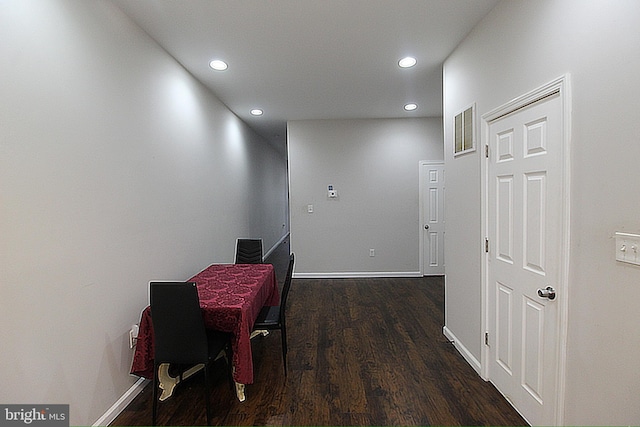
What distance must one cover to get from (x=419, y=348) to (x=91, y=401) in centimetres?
262

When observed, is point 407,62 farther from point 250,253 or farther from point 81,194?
point 81,194

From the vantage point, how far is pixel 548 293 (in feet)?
6.20

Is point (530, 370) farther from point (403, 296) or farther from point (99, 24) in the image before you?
point (99, 24)

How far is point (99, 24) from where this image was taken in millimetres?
2203

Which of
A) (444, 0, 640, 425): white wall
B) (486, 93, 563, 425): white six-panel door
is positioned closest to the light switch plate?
(444, 0, 640, 425): white wall

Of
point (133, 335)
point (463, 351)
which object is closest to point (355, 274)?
Answer: point (463, 351)

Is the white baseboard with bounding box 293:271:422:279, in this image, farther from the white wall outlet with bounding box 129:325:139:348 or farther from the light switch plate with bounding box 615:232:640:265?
the light switch plate with bounding box 615:232:640:265

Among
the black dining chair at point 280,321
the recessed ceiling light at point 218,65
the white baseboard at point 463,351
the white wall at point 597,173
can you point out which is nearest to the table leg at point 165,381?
the black dining chair at point 280,321

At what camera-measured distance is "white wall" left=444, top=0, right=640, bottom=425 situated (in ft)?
4.62

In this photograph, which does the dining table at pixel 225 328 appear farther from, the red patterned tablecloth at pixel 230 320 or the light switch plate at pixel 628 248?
the light switch plate at pixel 628 248

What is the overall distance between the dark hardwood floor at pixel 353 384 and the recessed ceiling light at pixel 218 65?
2.82 metres

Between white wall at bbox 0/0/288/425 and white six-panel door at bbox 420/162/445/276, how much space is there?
13.5 ft

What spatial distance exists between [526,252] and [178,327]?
2.21 metres

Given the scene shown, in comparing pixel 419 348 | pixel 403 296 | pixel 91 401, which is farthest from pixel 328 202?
pixel 91 401
